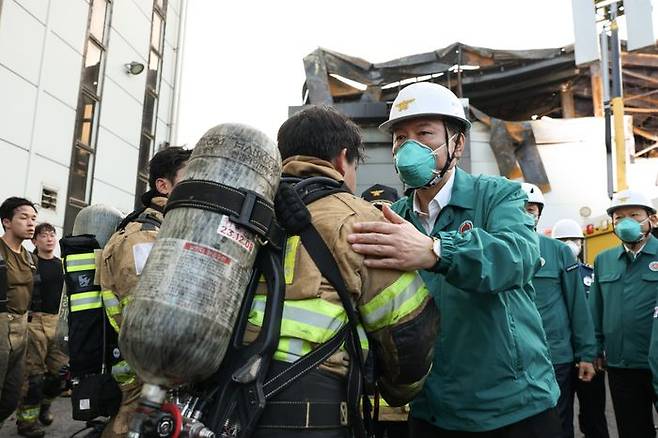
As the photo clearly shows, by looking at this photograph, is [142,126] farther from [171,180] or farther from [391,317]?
[391,317]

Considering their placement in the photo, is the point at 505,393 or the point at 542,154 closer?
the point at 505,393

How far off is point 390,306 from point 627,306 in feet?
11.7

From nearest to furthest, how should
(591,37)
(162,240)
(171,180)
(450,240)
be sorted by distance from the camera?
(162,240) → (450,240) → (171,180) → (591,37)

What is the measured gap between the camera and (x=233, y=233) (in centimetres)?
134

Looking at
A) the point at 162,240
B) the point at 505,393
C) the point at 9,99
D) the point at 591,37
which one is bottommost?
the point at 505,393

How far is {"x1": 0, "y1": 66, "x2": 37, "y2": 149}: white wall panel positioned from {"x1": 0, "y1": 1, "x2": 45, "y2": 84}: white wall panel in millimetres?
162

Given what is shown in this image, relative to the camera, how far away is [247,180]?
139cm

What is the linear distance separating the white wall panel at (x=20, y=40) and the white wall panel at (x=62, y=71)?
258 millimetres

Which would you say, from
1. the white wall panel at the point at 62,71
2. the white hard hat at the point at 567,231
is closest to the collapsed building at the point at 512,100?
the white wall panel at the point at 62,71

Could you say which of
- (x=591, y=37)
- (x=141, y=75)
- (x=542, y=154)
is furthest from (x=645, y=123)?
(x=141, y=75)

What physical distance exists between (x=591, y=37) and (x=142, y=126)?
11.8 meters

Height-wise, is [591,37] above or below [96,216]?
above

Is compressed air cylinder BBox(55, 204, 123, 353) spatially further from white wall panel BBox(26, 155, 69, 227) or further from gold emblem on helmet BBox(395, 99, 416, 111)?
white wall panel BBox(26, 155, 69, 227)

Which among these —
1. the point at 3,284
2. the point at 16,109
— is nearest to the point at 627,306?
the point at 3,284
